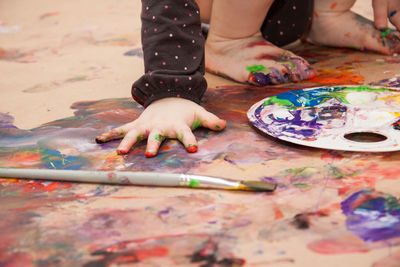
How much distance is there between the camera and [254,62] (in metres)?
0.99

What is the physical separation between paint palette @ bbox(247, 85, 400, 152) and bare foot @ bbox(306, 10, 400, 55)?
1.10 ft

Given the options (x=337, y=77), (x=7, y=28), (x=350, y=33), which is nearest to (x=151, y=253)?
(x=337, y=77)

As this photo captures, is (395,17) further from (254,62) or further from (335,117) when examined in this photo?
(335,117)

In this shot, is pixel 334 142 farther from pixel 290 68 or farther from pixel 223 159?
pixel 290 68

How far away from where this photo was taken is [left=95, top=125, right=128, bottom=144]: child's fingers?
0.73 m

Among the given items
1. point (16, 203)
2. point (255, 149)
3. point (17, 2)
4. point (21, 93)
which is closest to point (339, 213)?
point (255, 149)

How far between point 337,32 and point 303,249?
2.76 feet

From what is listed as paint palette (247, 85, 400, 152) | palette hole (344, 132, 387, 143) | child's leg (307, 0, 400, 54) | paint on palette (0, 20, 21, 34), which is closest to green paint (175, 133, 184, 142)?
paint palette (247, 85, 400, 152)

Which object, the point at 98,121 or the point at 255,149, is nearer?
the point at 255,149

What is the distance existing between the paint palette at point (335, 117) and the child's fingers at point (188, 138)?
4.0 inches

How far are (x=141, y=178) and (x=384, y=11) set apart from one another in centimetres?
80

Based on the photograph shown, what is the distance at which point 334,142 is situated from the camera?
0.64 m

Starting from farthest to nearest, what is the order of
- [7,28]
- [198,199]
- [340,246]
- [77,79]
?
[7,28], [77,79], [198,199], [340,246]

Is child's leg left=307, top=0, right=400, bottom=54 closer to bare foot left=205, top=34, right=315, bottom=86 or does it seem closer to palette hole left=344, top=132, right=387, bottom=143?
bare foot left=205, top=34, right=315, bottom=86
